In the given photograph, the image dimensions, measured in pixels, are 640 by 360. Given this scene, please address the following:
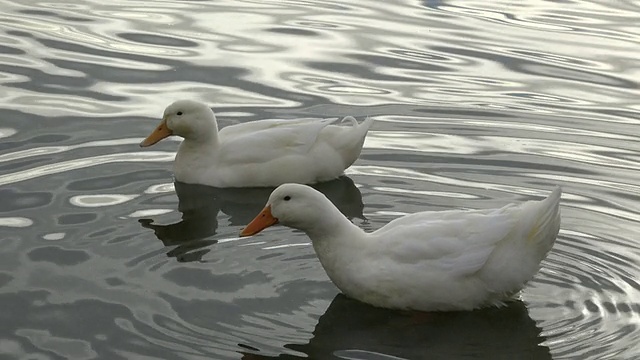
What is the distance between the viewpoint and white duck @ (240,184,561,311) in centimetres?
707

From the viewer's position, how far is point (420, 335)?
Answer: 701 cm

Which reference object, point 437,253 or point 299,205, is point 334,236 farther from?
point 437,253

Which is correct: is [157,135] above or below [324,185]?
above

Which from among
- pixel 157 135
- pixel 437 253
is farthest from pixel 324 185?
pixel 437 253

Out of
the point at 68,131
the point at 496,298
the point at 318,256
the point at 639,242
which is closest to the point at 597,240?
the point at 639,242

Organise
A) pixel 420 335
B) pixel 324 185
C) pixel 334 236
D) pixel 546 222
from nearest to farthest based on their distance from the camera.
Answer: pixel 420 335 → pixel 546 222 → pixel 334 236 → pixel 324 185

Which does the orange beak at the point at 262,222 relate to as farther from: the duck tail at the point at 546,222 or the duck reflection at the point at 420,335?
the duck tail at the point at 546,222

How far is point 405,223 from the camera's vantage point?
290 inches

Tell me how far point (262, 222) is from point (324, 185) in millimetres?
2307

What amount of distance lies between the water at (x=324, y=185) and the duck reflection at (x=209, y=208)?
0.08 feet

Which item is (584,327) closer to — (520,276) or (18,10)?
(520,276)

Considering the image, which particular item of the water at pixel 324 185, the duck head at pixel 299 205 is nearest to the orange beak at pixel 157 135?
the water at pixel 324 185

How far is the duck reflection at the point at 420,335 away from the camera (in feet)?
22.2

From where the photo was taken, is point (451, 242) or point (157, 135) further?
point (157, 135)
